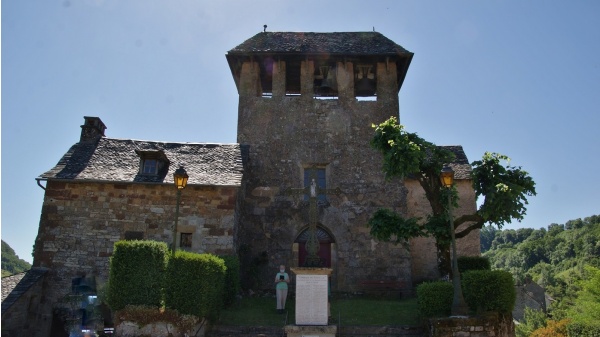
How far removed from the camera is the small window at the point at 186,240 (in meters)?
16.5

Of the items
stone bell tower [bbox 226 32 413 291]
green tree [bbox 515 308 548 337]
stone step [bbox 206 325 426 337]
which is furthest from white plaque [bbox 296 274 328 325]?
green tree [bbox 515 308 548 337]

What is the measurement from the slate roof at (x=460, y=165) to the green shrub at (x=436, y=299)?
359 inches

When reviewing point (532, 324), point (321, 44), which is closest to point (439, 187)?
point (321, 44)

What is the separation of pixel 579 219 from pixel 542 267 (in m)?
32.3

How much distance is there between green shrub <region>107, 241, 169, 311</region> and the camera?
11141mm

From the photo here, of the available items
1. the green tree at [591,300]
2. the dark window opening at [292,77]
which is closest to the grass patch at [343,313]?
the dark window opening at [292,77]

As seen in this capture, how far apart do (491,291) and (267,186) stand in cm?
1009

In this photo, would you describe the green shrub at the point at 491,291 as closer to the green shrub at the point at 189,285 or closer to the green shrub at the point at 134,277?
the green shrub at the point at 189,285

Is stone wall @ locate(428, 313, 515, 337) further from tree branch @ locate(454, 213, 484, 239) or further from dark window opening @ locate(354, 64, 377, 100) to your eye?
dark window opening @ locate(354, 64, 377, 100)

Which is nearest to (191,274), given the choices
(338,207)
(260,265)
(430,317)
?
(430,317)

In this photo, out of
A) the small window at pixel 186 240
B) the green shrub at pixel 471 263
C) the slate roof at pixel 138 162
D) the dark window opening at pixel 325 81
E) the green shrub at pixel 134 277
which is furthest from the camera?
the dark window opening at pixel 325 81

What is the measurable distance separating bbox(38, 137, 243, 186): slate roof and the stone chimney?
0.35 m

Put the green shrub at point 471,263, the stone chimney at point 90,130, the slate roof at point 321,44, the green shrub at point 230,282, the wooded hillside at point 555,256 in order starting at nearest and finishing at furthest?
1. the green shrub at point 230,282
2. the green shrub at point 471,263
3. the stone chimney at point 90,130
4. the slate roof at point 321,44
5. the wooded hillside at point 555,256

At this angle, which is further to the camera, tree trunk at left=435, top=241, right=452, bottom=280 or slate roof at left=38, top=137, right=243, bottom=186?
slate roof at left=38, top=137, right=243, bottom=186
